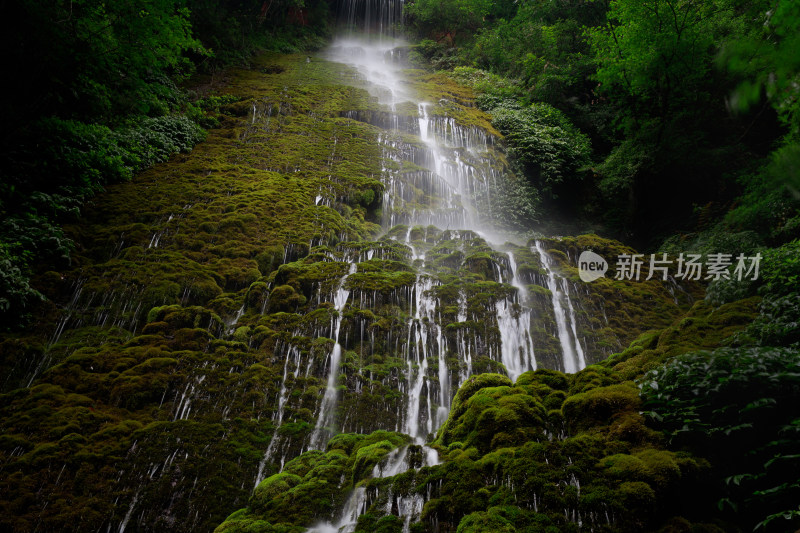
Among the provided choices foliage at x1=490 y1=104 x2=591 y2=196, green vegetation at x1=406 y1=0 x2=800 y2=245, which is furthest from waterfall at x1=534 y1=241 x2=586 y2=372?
foliage at x1=490 y1=104 x2=591 y2=196

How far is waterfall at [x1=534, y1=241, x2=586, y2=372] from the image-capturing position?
736 cm

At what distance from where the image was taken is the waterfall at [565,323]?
7.36 metres

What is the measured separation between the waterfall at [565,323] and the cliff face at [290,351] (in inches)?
2.2

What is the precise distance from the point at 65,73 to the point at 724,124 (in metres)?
18.5

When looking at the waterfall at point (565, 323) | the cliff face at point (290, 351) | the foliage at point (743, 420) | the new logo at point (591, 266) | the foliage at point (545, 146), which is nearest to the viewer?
the foliage at point (743, 420)

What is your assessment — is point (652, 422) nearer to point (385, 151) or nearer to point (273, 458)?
point (273, 458)

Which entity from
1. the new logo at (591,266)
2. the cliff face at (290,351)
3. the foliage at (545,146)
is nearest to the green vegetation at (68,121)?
the cliff face at (290,351)

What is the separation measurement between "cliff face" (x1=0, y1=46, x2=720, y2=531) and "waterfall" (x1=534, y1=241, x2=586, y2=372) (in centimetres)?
6

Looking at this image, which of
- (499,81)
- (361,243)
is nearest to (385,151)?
(361,243)

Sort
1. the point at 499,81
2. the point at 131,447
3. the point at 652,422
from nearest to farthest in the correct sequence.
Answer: the point at 652,422, the point at 131,447, the point at 499,81

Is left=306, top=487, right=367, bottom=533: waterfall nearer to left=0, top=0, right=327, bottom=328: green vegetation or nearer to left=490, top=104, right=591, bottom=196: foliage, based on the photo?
left=0, top=0, right=327, bottom=328: green vegetation

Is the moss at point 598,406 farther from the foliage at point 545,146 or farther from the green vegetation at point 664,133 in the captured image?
A: the foliage at point 545,146

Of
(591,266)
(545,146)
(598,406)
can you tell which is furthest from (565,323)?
(545,146)

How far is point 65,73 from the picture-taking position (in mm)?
8352
